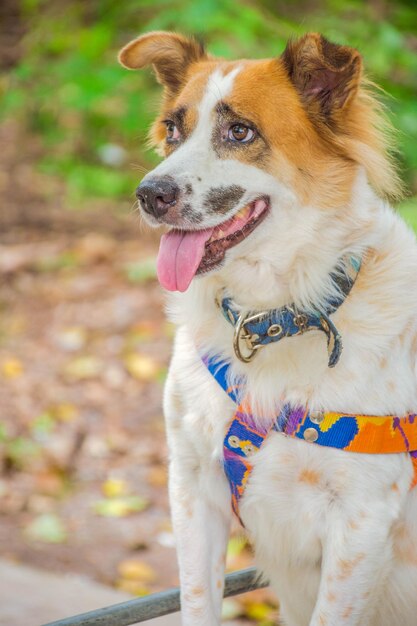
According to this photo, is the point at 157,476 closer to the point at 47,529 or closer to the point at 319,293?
the point at 47,529

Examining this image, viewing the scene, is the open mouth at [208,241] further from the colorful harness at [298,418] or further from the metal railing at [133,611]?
the metal railing at [133,611]

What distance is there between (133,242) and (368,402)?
435 centimetres

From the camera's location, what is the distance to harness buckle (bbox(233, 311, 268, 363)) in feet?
7.69

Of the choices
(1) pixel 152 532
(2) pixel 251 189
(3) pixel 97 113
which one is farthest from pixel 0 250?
(2) pixel 251 189

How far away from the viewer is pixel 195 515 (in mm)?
2447

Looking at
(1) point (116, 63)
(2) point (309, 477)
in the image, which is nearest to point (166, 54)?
(2) point (309, 477)

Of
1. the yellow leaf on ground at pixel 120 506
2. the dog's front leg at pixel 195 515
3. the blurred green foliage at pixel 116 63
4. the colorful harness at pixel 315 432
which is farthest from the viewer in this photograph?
the blurred green foliage at pixel 116 63

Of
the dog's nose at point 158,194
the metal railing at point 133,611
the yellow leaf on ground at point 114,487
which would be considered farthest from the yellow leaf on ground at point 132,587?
the dog's nose at point 158,194

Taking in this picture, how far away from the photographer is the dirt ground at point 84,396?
3.91 metres

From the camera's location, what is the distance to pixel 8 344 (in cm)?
530

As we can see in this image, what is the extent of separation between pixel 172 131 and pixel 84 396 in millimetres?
2549

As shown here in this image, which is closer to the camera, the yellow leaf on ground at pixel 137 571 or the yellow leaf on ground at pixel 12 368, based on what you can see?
the yellow leaf on ground at pixel 137 571

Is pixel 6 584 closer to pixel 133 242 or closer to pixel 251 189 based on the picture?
pixel 251 189

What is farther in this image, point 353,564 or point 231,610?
point 231,610
